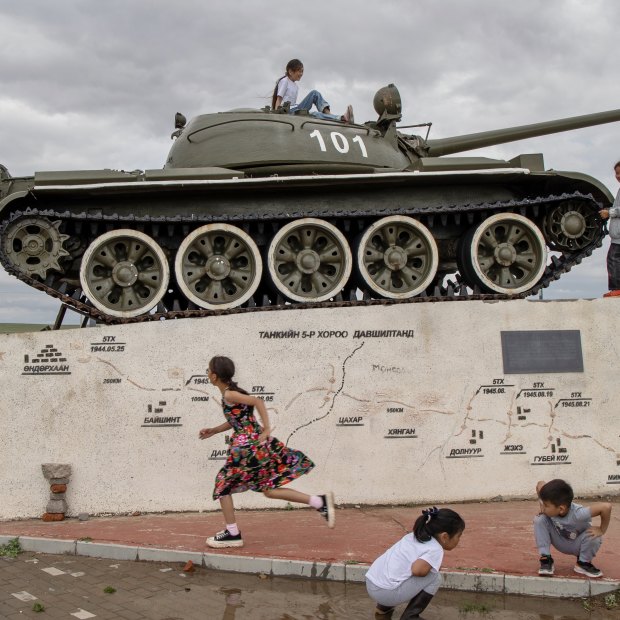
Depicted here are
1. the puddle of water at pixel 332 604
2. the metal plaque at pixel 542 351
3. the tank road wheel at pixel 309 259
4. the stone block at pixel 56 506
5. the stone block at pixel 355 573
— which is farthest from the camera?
the tank road wheel at pixel 309 259

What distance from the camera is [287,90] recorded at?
36.5 ft

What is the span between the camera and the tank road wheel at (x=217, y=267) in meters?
9.28

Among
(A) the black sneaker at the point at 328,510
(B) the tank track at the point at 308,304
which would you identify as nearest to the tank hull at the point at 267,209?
(B) the tank track at the point at 308,304

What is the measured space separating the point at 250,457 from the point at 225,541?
0.81m

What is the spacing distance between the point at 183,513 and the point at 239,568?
252 cm

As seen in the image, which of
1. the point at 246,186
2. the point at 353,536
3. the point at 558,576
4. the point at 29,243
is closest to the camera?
the point at 558,576

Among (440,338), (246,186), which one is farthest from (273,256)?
(440,338)

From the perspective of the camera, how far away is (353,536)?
6234 mm

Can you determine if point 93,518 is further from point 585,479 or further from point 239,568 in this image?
point 585,479

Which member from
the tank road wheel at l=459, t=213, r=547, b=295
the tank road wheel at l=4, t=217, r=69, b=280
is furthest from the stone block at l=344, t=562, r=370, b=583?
the tank road wheel at l=459, t=213, r=547, b=295

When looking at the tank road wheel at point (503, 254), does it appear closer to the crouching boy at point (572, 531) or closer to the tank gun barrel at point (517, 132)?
the tank gun barrel at point (517, 132)

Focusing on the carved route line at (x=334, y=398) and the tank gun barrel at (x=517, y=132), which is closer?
the carved route line at (x=334, y=398)

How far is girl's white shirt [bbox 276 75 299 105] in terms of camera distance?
11094 mm

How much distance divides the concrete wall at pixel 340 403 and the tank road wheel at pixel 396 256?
1312 millimetres
